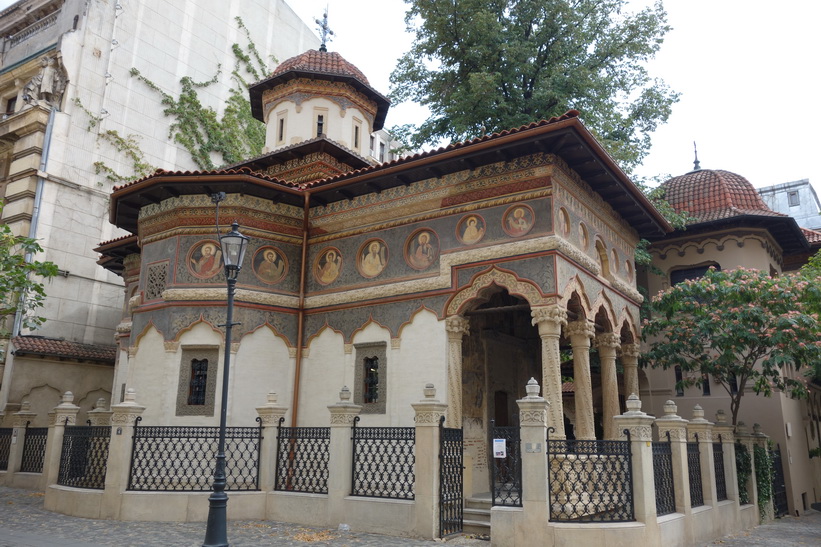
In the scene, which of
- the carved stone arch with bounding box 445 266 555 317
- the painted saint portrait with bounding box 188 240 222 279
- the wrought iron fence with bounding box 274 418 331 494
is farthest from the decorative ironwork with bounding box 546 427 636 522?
the painted saint portrait with bounding box 188 240 222 279

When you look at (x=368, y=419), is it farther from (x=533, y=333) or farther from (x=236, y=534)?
(x=533, y=333)

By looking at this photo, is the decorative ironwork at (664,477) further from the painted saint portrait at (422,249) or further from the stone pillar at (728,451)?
the painted saint portrait at (422,249)

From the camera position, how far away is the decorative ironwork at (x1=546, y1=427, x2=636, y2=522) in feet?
28.4

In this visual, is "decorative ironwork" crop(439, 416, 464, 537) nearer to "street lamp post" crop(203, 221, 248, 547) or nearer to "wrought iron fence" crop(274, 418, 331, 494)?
"wrought iron fence" crop(274, 418, 331, 494)

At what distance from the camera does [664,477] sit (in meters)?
9.74

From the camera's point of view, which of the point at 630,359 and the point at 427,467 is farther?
the point at 630,359

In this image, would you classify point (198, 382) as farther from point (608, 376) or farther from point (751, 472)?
point (751, 472)

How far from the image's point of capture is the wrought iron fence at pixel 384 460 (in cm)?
980

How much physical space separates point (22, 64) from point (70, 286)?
25.3 feet

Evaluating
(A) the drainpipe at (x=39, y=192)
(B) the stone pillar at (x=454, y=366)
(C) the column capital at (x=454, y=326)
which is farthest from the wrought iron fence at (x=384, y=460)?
(A) the drainpipe at (x=39, y=192)

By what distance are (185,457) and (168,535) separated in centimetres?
225

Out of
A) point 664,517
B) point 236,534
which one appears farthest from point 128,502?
point 664,517

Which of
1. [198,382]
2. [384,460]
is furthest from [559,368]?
[198,382]

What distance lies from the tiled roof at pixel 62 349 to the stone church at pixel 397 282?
7.47 meters
